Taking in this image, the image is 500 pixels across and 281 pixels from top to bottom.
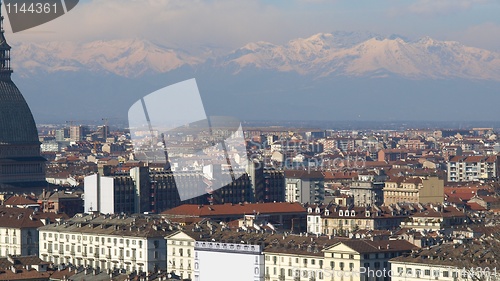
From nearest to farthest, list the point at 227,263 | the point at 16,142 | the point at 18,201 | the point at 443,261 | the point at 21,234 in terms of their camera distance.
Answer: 1. the point at 227,263
2. the point at 443,261
3. the point at 21,234
4. the point at 18,201
5. the point at 16,142

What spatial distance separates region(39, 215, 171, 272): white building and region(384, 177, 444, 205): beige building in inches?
1112

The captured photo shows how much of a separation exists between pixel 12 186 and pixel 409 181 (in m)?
22.7

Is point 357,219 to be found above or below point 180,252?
above

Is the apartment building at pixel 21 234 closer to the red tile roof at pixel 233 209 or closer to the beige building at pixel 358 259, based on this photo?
the red tile roof at pixel 233 209

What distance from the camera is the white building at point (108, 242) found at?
219ft

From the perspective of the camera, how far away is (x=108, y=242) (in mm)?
69562

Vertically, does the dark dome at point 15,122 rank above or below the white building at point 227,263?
above

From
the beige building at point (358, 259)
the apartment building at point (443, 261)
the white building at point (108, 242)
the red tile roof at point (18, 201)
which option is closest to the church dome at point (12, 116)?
the red tile roof at point (18, 201)

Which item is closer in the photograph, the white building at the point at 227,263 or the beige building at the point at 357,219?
the white building at the point at 227,263

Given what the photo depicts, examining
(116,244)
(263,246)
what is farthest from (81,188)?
(263,246)

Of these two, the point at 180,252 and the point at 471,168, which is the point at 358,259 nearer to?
the point at 180,252

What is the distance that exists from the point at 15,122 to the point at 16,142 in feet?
4.50

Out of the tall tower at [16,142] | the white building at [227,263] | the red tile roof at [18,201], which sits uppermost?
the tall tower at [16,142]

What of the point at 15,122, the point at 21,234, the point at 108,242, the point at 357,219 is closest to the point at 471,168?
the point at 15,122
